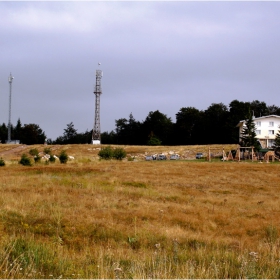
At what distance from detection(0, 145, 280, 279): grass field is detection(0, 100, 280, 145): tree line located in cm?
6857

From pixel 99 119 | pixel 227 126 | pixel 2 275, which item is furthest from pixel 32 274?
pixel 227 126

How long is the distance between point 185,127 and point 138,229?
3554 inches

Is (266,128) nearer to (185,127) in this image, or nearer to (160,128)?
(185,127)

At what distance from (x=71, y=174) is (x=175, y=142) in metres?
79.6

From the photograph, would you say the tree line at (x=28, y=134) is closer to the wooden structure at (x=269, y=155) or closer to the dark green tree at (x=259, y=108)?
the dark green tree at (x=259, y=108)

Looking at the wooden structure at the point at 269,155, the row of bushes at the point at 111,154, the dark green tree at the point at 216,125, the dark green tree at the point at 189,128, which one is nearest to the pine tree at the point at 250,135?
the wooden structure at the point at 269,155

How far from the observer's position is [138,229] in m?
10.7

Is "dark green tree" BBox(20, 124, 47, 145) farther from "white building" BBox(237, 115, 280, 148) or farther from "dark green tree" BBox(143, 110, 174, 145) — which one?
"white building" BBox(237, 115, 280, 148)

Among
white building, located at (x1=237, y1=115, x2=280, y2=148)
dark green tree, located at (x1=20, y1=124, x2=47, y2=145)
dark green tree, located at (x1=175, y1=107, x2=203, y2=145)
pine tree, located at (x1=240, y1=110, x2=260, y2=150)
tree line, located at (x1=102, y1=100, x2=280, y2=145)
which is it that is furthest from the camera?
dark green tree, located at (x1=20, y1=124, x2=47, y2=145)

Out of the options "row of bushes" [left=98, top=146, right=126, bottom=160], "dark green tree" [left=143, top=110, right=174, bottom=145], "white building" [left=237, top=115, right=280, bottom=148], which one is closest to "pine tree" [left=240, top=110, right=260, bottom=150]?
"white building" [left=237, top=115, right=280, bottom=148]

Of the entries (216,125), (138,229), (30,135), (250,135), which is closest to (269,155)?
(250,135)

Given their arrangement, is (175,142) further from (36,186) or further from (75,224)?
(75,224)

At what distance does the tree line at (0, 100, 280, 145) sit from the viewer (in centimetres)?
9406

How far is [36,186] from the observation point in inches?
718
